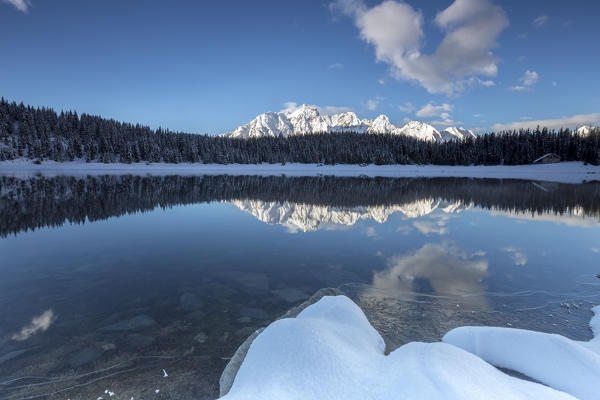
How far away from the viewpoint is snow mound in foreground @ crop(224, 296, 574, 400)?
99.7 inches

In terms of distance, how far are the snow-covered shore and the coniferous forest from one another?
3.21 meters

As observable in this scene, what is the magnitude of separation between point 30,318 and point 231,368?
447 centimetres

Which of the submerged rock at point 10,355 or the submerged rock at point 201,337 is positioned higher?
the submerged rock at point 201,337

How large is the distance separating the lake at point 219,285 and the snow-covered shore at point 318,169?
2285 inches

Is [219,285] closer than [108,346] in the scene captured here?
No

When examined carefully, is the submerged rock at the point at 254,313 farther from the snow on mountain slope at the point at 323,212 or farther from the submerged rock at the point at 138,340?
the snow on mountain slope at the point at 323,212

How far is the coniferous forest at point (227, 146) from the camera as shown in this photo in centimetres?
7788

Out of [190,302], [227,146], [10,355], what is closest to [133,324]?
[190,302]

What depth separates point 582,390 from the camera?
117 inches

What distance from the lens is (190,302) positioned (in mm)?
6012

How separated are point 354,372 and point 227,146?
110m

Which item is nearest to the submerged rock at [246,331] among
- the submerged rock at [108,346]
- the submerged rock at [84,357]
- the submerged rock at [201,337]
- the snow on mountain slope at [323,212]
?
the submerged rock at [201,337]

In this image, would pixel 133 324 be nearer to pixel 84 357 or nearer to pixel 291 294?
pixel 84 357

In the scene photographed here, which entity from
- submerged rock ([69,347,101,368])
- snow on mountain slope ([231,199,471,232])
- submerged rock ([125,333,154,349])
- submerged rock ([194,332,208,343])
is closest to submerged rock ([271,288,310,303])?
submerged rock ([194,332,208,343])
